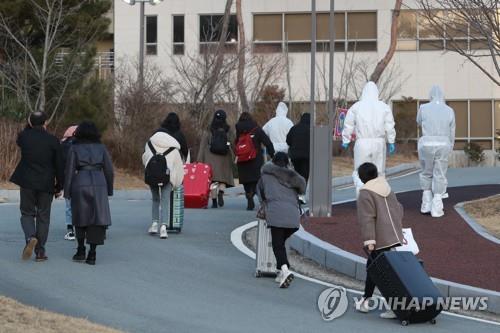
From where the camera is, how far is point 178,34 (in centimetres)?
Answer: 4525

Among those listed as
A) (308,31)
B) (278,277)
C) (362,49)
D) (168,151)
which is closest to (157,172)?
(168,151)

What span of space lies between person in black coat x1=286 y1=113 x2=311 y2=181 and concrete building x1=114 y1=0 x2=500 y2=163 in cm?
2466

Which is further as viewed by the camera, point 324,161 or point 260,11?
point 260,11

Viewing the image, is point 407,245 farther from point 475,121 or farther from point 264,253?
point 475,121

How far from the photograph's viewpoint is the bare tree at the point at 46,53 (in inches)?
1069

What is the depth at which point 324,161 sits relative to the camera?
1545 cm

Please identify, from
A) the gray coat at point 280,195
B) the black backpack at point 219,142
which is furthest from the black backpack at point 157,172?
the black backpack at point 219,142

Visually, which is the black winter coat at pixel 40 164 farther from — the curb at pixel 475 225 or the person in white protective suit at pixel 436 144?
the person in white protective suit at pixel 436 144

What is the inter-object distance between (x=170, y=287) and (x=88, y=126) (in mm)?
2320

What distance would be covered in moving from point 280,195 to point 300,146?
671 cm

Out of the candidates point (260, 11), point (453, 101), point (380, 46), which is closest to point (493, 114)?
point (453, 101)

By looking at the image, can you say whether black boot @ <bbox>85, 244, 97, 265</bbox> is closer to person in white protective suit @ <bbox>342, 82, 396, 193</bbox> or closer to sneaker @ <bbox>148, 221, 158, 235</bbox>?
sneaker @ <bbox>148, 221, 158, 235</bbox>

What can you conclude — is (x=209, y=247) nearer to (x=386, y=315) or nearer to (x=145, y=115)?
(x=386, y=315)

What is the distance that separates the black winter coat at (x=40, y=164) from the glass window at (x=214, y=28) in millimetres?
29782
